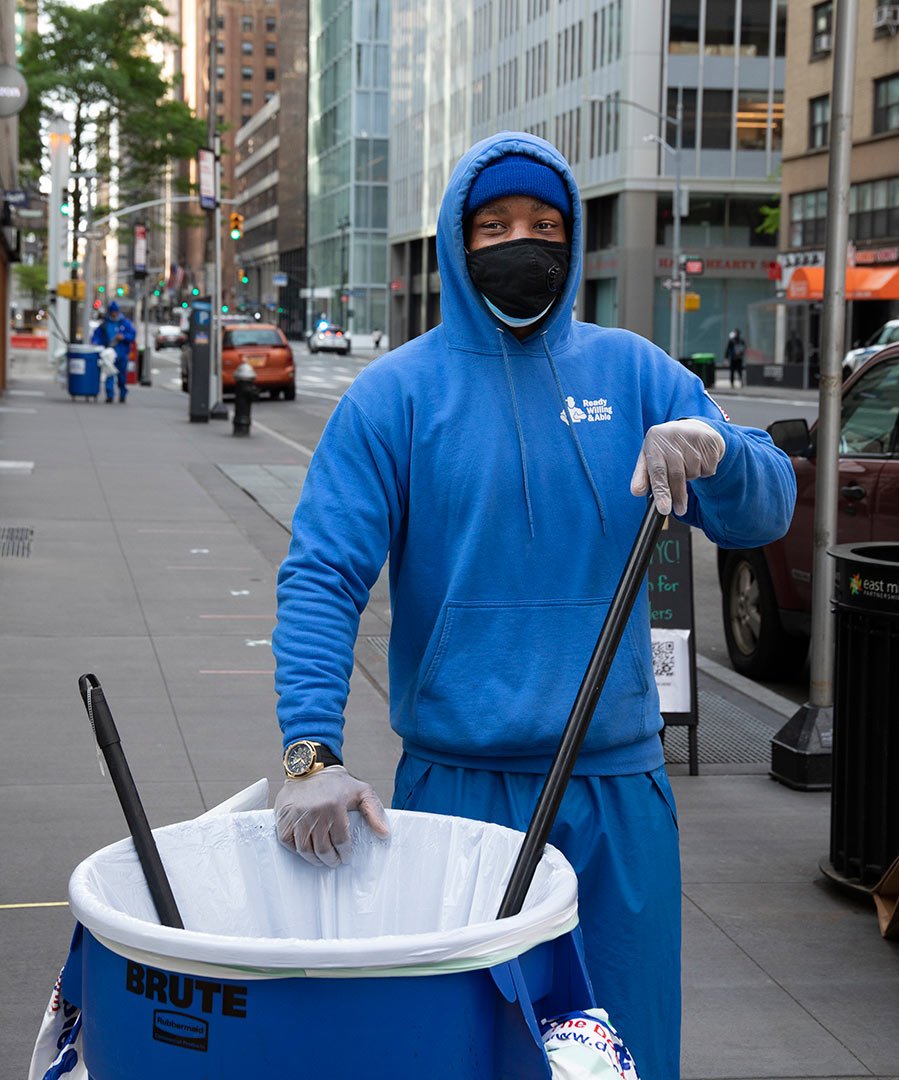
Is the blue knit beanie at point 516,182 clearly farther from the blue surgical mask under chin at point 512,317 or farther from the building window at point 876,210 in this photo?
the building window at point 876,210

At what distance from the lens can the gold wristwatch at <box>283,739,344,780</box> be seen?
7.99 feet

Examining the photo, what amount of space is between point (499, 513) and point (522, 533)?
0.17 feet

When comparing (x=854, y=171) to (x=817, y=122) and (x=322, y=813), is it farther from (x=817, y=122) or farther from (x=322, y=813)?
(x=322, y=813)

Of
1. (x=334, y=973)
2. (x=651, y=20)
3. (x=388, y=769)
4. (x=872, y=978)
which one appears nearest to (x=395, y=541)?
(x=334, y=973)

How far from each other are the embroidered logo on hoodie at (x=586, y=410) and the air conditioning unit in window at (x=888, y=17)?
48.0m

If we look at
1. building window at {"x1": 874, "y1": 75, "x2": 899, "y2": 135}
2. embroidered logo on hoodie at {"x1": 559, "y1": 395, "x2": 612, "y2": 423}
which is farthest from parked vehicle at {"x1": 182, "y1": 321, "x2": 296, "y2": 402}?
embroidered logo on hoodie at {"x1": 559, "y1": 395, "x2": 612, "y2": 423}

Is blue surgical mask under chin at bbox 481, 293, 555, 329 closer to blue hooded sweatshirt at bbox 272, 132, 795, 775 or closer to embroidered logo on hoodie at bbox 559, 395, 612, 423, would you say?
blue hooded sweatshirt at bbox 272, 132, 795, 775

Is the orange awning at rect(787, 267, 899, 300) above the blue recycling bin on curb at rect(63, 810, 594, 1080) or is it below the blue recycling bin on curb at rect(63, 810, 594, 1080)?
above

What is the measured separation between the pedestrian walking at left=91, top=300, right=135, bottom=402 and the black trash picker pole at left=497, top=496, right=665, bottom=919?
32.3 metres

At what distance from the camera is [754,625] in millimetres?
9258

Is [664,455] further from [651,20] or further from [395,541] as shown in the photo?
[651,20]

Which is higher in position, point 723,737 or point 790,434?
point 790,434

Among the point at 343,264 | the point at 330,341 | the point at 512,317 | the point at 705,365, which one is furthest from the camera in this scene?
the point at 343,264

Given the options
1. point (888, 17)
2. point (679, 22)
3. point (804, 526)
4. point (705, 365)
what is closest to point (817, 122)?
point (888, 17)
